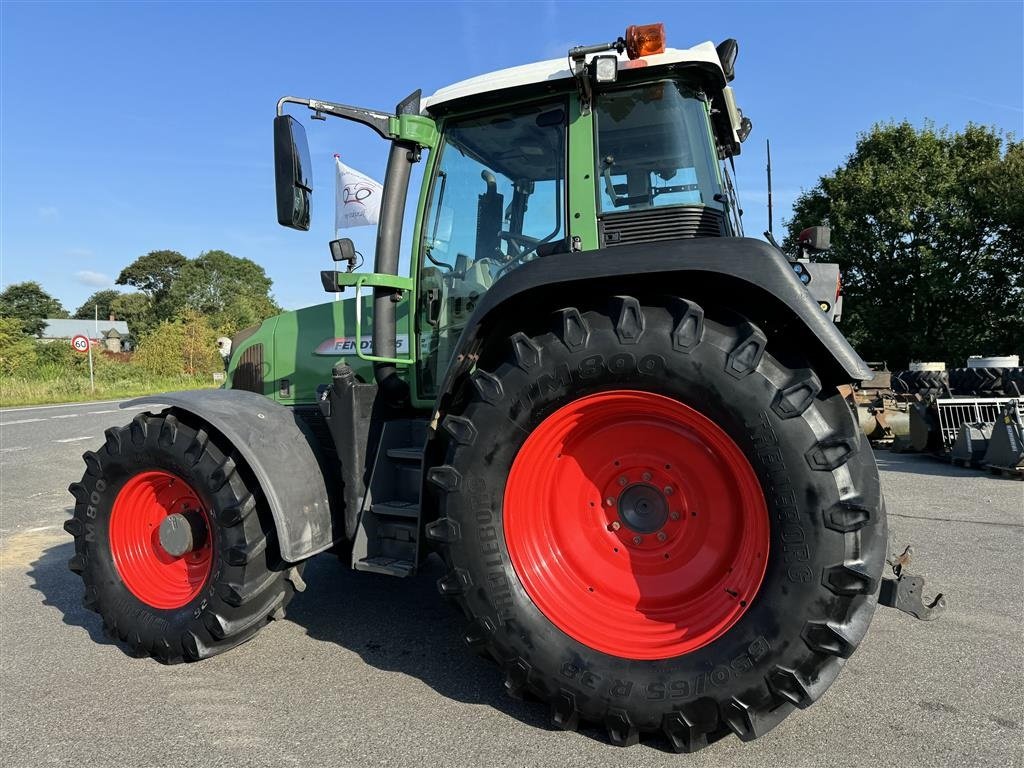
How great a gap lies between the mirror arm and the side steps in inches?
50.7

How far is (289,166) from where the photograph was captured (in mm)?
2729

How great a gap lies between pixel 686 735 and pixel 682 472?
33.4 inches

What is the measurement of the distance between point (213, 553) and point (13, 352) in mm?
36527

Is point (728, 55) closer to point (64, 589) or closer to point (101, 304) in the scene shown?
point (64, 589)

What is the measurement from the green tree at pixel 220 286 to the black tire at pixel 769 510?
62.0 meters

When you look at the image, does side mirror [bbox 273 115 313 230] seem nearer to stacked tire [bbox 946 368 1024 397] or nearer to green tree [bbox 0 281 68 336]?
stacked tire [bbox 946 368 1024 397]

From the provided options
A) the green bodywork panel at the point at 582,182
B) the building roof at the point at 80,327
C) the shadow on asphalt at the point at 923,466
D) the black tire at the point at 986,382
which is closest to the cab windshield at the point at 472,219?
the green bodywork panel at the point at 582,182

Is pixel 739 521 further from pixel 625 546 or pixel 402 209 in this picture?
pixel 402 209

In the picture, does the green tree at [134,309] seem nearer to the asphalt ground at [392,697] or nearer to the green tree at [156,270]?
the green tree at [156,270]

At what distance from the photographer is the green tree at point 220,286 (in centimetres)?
6238

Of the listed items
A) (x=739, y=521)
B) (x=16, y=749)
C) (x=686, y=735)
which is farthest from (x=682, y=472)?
(x=16, y=749)

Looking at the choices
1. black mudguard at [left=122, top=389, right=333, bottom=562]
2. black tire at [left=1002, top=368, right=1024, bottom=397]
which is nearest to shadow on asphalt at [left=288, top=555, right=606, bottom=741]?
black mudguard at [left=122, top=389, right=333, bottom=562]

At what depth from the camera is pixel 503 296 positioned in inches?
94.3

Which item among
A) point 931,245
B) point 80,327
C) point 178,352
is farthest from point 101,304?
point 931,245
